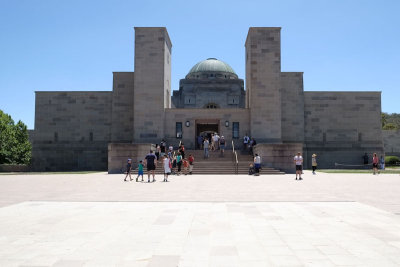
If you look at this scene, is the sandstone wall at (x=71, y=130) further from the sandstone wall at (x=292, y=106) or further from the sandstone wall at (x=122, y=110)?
the sandstone wall at (x=292, y=106)

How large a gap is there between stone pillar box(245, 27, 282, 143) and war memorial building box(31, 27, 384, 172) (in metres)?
0.08

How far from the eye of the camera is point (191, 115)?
102 feet

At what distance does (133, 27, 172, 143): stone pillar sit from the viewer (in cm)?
3050

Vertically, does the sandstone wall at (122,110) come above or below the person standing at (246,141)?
above

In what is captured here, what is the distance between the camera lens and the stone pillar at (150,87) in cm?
3050

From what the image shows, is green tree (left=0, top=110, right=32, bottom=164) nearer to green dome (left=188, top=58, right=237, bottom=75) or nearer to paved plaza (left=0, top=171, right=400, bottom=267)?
green dome (left=188, top=58, right=237, bottom=75)

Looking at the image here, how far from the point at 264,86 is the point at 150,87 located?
382 inches

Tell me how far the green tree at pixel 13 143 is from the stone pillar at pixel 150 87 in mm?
20162

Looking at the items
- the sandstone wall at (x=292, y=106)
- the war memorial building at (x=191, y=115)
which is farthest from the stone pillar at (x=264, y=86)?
the sandstone wall at (x=292, y=106)

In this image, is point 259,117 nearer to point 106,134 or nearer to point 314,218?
point 106,134

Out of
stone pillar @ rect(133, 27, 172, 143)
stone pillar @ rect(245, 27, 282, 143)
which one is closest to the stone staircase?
stone pillar @ rect(245, 27, 282, 143)

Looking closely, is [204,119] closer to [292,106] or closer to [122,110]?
[122,110]

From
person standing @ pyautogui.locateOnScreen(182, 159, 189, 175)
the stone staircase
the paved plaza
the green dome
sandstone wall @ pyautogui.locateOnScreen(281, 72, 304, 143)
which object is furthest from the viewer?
the green dome

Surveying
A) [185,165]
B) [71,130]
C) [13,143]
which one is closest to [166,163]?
[185,165]
